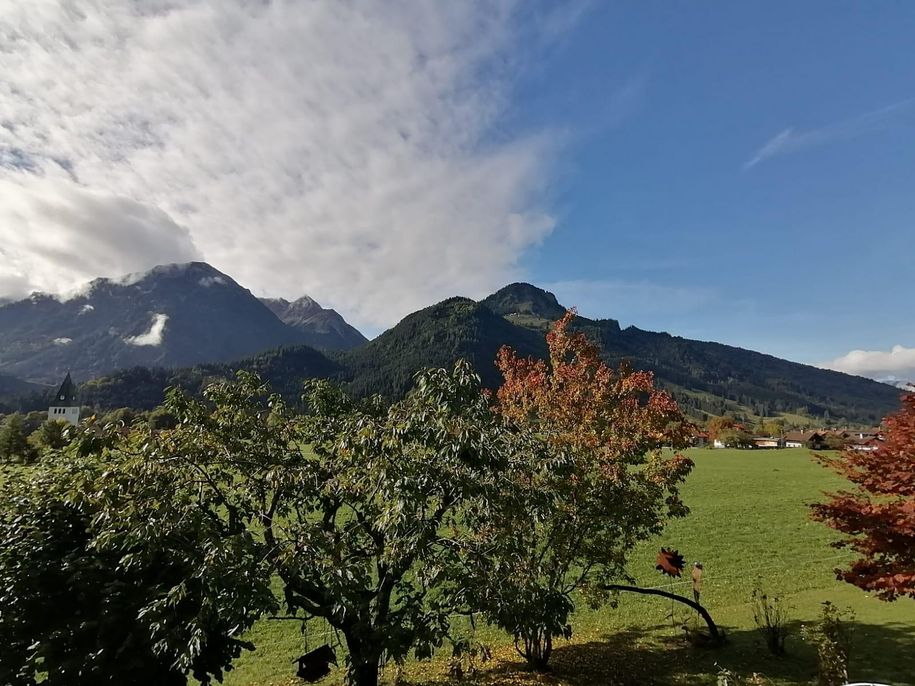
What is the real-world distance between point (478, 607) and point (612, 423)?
24.5ft

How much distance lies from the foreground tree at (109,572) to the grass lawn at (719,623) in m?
6.55

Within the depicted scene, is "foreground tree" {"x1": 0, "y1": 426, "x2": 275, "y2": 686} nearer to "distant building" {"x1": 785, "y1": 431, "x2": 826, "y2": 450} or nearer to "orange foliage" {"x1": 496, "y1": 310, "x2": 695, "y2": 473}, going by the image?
"orange foliage" {"x1": 496, "y1": 310, "x2": 695, "y2": 473}

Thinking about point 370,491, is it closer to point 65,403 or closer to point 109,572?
point 109,572

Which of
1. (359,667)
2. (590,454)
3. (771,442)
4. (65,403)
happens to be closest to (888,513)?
(590,454)

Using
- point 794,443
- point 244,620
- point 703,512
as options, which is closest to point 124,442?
point 244,620

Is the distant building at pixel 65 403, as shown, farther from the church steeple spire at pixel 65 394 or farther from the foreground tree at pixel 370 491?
the foreground tree at pixel 370 491

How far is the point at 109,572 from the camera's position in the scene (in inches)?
312

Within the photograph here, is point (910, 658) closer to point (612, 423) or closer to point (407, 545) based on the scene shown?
point (612, 423)

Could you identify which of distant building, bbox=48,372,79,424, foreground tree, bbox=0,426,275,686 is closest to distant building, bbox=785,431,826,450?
foreground tree, bbox=0,426,275,686

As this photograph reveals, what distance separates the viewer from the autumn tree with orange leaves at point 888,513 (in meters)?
10.3

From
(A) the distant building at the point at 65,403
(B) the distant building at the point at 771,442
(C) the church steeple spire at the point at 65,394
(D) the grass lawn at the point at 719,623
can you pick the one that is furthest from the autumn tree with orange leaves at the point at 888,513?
(C) the church steeple spire at the point at 65,394

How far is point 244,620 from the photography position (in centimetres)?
678

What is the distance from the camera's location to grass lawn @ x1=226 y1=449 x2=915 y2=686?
12.0 m

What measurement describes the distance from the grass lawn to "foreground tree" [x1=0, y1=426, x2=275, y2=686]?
21.5ft
